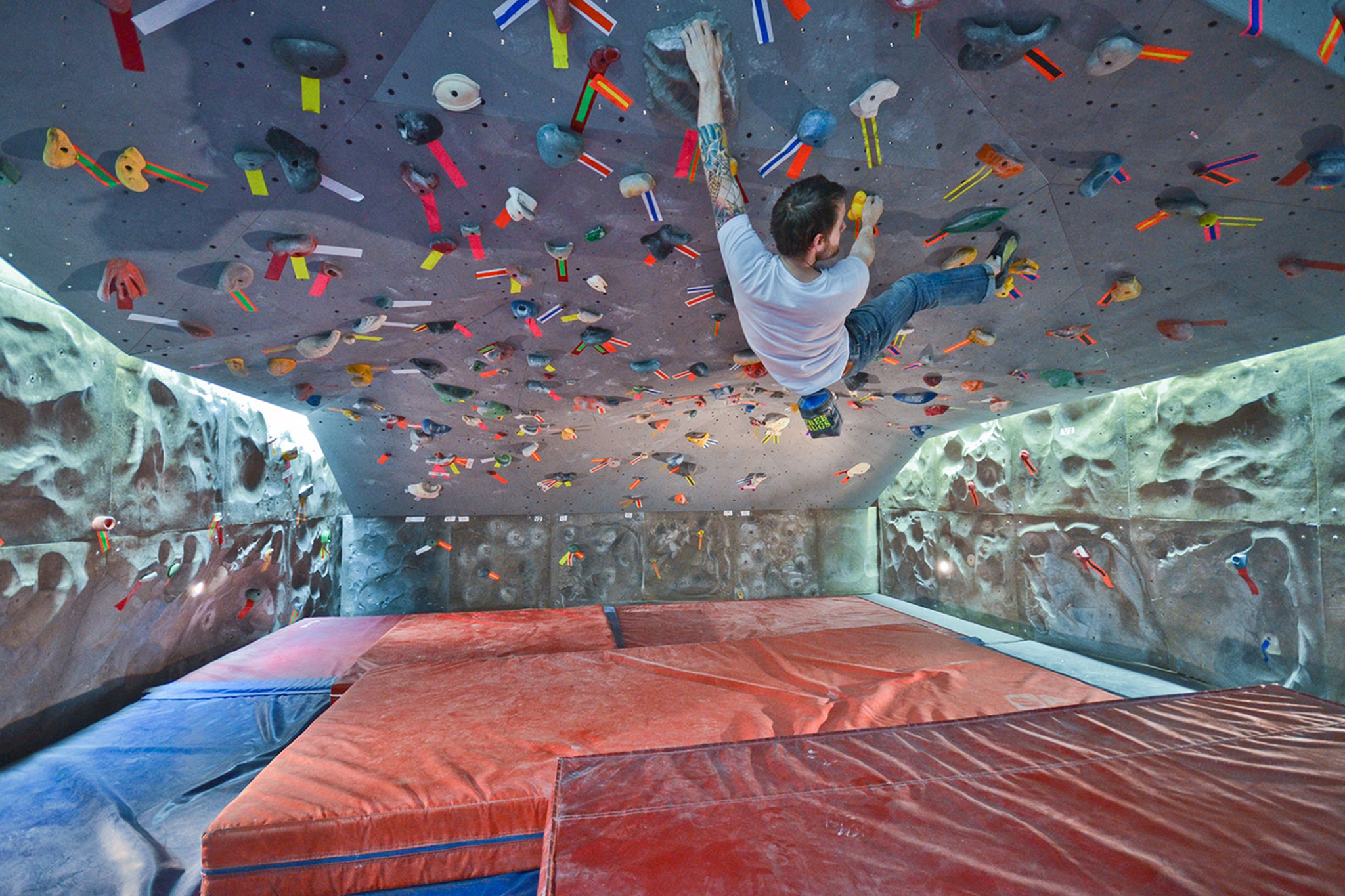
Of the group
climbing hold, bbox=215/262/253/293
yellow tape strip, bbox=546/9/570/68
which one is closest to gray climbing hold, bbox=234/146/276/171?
climbing hold, bbox=215/262/253/293

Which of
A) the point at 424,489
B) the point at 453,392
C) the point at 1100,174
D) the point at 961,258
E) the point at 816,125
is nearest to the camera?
the point at 816,125

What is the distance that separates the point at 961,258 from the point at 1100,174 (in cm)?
53

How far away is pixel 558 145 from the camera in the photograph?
1.66m

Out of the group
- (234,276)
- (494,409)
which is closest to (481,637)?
(494,409)

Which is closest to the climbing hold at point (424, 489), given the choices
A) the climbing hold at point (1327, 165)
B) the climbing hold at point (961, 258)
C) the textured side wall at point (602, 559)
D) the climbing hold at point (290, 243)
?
the textured side wall at point (602, 559)

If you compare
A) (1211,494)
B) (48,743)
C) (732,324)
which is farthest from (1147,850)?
(48,743)

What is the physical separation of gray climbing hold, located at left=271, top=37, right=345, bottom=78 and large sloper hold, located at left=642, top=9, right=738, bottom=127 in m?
0.82

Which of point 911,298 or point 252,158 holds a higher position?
point 252,158

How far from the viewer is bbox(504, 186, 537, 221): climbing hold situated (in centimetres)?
190

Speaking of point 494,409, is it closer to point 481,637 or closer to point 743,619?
point 481,637

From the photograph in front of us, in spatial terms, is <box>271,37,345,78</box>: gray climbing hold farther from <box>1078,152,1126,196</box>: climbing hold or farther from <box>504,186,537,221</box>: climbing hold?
<box>1078,152,1126,196</box>: climbing hold

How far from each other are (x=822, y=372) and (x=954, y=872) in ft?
4.73

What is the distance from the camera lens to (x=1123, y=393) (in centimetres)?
379

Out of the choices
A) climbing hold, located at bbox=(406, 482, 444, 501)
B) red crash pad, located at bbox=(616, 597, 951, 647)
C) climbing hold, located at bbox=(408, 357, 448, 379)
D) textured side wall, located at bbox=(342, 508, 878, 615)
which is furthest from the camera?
textured side wall, located at bbox=(342, 508, 878, 615)
